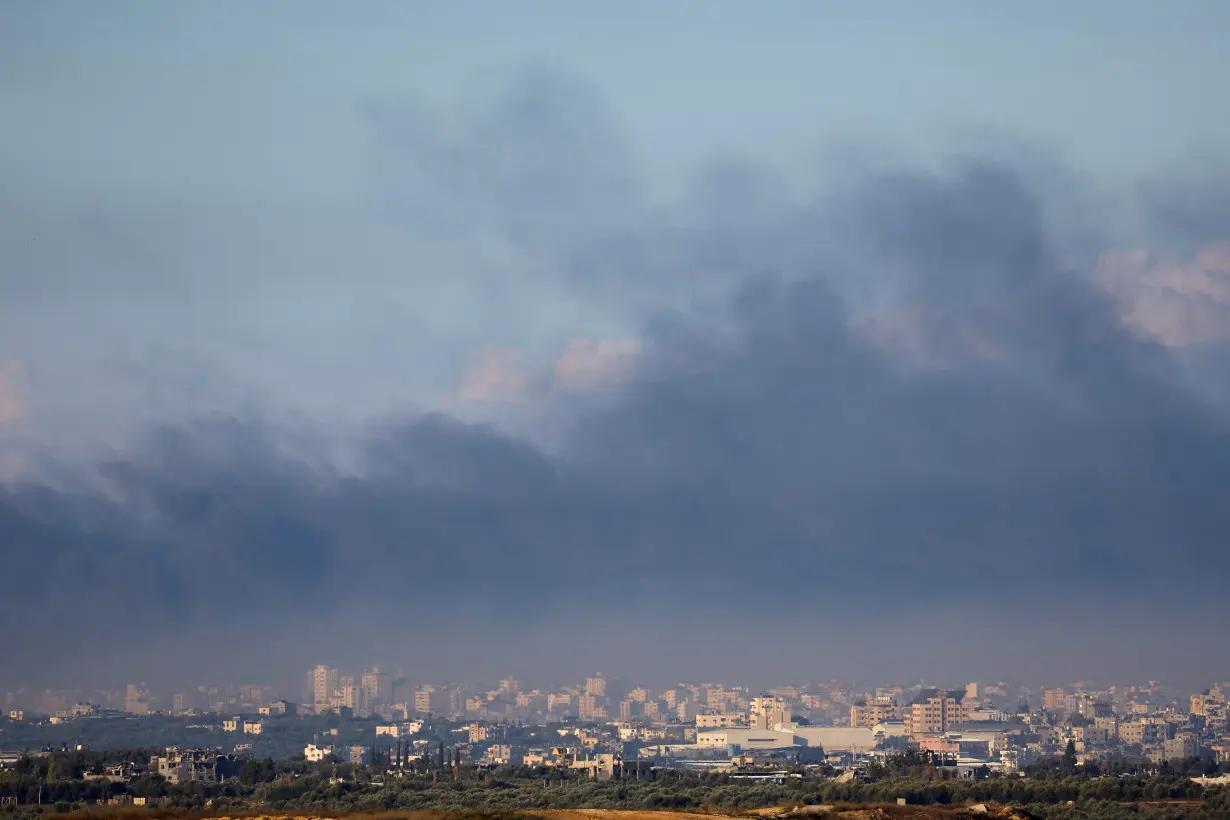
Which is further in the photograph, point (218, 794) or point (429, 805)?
point (218, 794)

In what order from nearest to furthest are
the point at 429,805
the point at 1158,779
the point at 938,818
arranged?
1. the point at 938,818
2. the point at 429,805
3. the point at 1158,779

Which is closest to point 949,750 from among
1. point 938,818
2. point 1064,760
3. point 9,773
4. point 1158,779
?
point 1064,760

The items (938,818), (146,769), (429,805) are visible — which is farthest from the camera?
(146,769)

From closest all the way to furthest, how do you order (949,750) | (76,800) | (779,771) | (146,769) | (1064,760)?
(76,800), (146,769), (779,771), (1064,760), (949,750)

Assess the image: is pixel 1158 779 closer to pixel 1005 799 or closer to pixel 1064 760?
pixel 1005 799

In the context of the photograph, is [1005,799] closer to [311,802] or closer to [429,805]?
[429,805]

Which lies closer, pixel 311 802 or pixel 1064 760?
pixel 311 802

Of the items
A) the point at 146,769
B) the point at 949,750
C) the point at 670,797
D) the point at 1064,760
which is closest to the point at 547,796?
the point at 670,797

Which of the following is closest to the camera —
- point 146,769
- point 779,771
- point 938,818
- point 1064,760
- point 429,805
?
point 938,818
